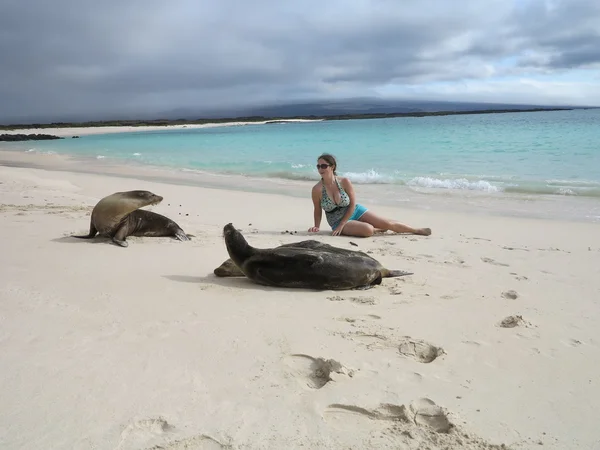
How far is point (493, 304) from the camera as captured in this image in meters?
4.11

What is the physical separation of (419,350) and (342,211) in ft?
14.4

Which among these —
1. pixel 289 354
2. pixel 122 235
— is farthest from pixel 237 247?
pixel 122 235

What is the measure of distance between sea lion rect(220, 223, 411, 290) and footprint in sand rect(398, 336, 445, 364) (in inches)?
51.9

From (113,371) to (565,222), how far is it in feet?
24.4

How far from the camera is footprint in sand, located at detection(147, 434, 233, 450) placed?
2.16m

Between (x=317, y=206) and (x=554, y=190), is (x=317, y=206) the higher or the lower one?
the higher one

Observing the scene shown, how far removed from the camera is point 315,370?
2.89m

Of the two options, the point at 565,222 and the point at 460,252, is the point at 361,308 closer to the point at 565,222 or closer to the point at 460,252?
the point at 460,252

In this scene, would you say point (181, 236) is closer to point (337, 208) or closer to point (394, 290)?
point (337, 208)

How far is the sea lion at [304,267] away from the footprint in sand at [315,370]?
1506mm

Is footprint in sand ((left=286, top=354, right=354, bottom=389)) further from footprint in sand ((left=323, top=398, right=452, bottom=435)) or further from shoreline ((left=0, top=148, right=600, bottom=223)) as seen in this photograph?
shoreline ((left=0, top=148, right=600, bottom=223))

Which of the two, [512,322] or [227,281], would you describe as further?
[227,281]

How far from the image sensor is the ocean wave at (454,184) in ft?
39.6

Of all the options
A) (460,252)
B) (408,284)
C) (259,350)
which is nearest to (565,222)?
(460,252)
